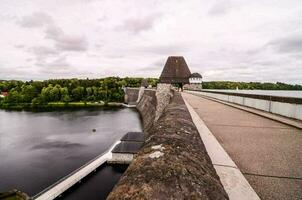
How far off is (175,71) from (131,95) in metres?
55.1

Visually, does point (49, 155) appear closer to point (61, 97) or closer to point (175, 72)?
point (175, 72)

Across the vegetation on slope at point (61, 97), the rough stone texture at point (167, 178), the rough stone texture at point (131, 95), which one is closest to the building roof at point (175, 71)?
the rough stone texture at point (167, 178)

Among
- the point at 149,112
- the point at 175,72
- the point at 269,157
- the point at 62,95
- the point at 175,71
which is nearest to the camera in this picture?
the point at 269,157

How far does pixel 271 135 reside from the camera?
15.7 feet

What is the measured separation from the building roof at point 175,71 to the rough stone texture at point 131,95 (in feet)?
161


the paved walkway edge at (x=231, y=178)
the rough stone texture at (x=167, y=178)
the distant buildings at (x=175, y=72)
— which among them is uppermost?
the distant buildings at (x=175, y=72)

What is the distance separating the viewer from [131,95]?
Answer: 3703 inches

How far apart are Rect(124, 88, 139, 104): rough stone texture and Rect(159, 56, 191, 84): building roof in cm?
4913

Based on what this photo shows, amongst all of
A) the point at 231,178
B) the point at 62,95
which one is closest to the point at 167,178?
the point at 231,178

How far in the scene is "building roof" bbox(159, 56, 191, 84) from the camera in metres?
39.7

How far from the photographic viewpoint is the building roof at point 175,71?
130 feet

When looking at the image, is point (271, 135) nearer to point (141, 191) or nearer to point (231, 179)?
point (231, 179)

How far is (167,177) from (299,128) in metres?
5.43

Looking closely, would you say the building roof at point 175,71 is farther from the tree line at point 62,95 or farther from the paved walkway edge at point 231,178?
the tree line at point 62,95
